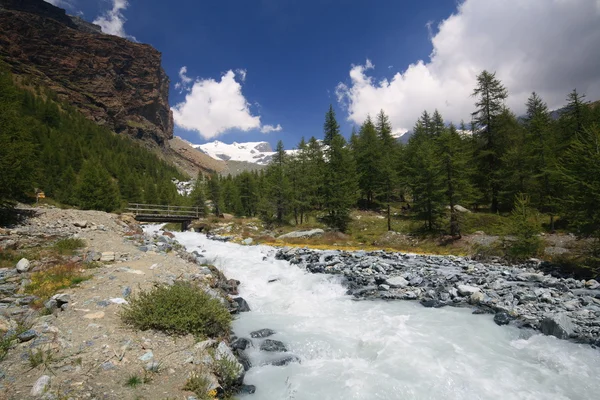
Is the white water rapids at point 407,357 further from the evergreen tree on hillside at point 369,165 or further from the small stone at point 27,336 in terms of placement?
the evergreen tree on hillside at point 369,165

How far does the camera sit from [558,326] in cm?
775

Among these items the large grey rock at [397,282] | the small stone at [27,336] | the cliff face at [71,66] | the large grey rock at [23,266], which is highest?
the cliff face at [71,66]

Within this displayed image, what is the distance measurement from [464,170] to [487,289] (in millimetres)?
20163

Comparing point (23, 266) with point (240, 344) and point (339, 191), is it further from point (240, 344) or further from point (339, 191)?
point (339, 191)

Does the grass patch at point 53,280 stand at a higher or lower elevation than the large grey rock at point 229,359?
higher

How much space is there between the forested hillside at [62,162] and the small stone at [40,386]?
16.2 m

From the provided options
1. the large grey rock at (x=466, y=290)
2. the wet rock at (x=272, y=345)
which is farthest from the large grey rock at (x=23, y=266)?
the large grey rock at (x=466, y=290)

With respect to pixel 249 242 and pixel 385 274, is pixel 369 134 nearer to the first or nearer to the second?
pixel 249 242

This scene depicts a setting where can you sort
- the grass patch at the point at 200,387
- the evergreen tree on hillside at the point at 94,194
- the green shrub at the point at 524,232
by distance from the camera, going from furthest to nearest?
the evergreen tree on hillside at the point at 94,194, the green shrub at the point at 524,232, the grass patch at the point at 200,387

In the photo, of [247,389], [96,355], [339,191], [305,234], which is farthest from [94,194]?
[247,389]

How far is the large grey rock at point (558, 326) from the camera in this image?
767cm

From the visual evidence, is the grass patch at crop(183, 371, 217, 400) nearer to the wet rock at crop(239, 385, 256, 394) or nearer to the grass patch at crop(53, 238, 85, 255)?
the wet rock at crop(239, 385, 256, 394)

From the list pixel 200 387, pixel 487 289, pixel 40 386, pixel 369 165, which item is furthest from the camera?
pixel 369 165

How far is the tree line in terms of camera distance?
18.7 m
